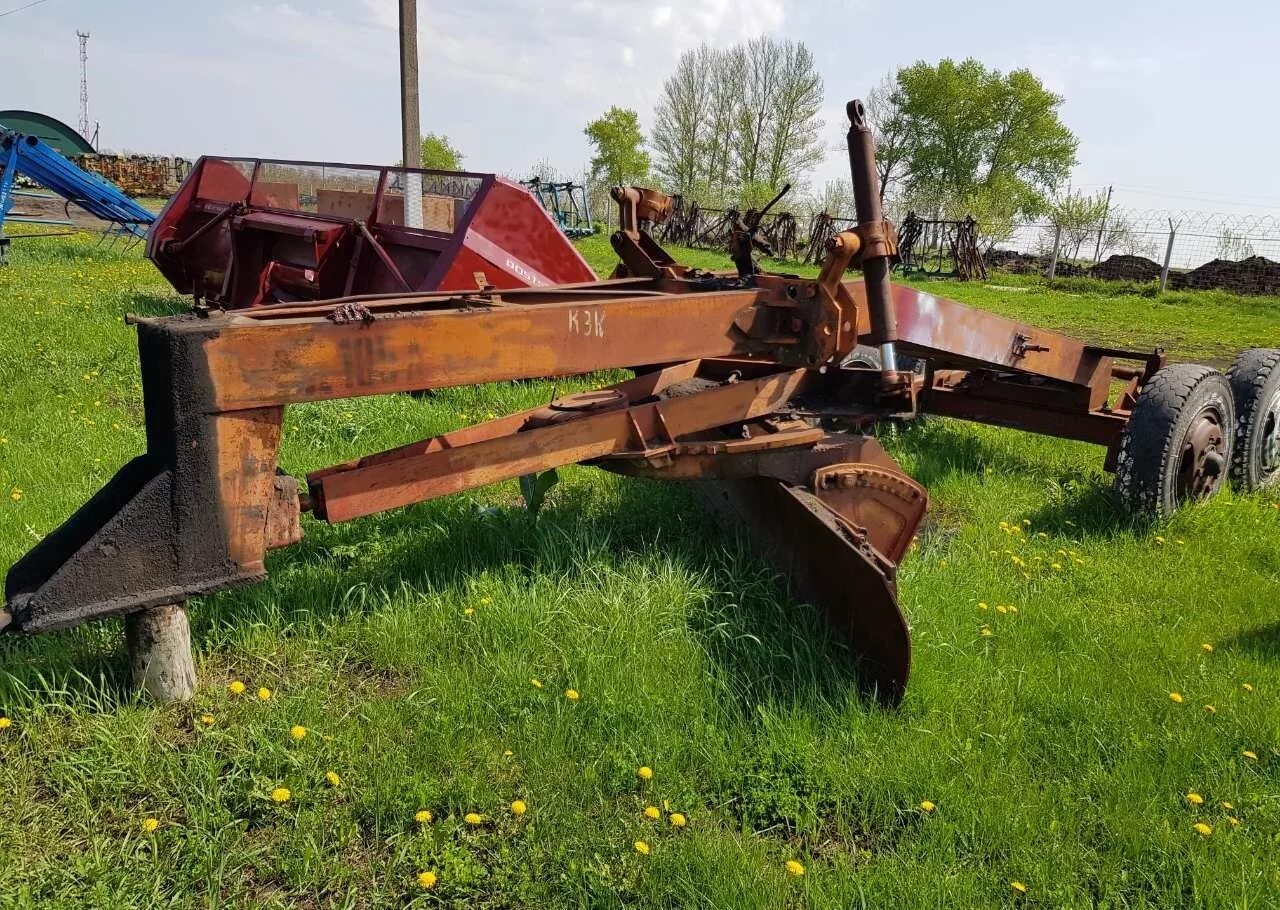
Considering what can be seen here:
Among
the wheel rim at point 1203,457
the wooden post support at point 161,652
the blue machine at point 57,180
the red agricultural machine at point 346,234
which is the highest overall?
the blue machine at point 57,180

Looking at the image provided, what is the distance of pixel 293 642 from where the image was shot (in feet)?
10.0

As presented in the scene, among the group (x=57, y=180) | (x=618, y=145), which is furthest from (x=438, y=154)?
(x=57, y=180)

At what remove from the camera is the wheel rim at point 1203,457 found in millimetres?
4531

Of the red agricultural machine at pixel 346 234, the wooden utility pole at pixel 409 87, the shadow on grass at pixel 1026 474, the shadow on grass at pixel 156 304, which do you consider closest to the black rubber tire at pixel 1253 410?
the shadow on grass at pixel 1026 474

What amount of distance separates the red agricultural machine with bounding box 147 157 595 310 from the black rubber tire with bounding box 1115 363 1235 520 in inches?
144

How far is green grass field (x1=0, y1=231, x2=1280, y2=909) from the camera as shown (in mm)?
2221

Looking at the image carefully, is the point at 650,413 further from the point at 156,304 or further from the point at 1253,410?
the point at 156,304

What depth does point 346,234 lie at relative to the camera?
702cm

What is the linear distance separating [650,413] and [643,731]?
105 centimetres

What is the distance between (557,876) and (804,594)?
1.51 m

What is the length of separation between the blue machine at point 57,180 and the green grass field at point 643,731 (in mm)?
13072

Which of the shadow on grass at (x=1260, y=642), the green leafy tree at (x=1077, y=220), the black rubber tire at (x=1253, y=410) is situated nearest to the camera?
the shadow on grass at (x=1260, y=642)

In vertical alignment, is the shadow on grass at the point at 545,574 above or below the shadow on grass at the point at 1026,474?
below

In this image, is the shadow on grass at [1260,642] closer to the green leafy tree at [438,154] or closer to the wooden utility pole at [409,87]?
the wooden utility pole at [409,87]
